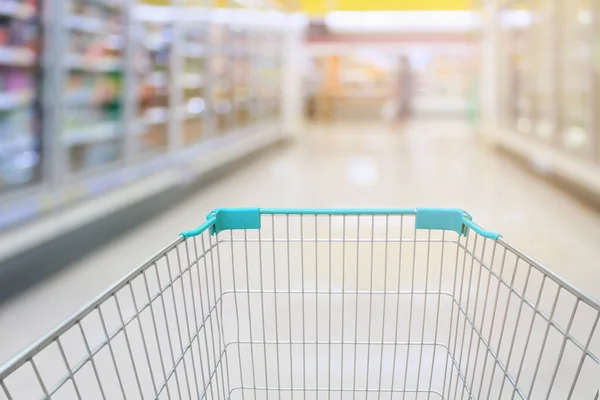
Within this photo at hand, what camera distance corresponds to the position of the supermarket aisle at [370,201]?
2906 millimetres

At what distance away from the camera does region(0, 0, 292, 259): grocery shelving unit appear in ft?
12.0

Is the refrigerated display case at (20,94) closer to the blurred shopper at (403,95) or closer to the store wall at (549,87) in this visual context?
the store wall at (549,87)

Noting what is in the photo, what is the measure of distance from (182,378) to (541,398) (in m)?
1.11

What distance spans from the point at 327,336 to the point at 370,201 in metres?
2.92

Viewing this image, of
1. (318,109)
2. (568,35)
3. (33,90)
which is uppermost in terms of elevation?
(568,35)

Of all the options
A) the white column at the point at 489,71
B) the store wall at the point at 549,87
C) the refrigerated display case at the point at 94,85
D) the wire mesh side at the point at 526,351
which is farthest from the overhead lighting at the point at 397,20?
the wire mesh side at the point at 526,351

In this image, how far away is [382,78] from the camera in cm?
1898

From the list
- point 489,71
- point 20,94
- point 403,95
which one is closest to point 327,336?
point 20,94

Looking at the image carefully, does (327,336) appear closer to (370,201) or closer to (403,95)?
(370,201)

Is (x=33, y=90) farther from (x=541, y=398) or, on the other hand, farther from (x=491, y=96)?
(x=491, y=96)

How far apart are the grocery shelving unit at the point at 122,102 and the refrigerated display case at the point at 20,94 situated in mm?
16

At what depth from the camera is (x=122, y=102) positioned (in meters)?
4.86

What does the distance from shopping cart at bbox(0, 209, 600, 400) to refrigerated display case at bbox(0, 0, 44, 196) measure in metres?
1.48

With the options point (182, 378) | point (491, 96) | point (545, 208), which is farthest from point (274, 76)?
point (182, 378)
